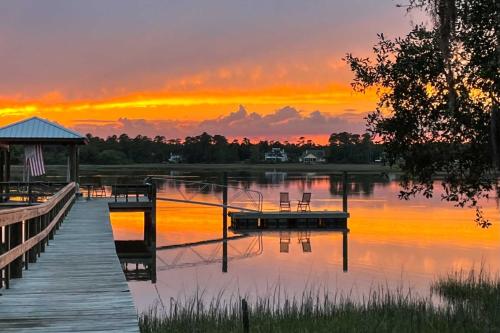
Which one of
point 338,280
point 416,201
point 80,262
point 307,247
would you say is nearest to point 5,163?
point 307,247

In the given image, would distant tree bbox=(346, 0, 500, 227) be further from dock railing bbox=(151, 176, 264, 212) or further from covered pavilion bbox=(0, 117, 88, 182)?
covered pavilion bbox=(0, 117, 88, 182)

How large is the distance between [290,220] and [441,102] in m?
19.9

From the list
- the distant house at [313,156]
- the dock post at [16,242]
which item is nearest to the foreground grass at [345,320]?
the dock post at [16,242]

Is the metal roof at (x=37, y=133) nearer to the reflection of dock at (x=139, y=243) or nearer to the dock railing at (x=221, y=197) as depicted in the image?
the reflection of dock at (x=139, y=243)

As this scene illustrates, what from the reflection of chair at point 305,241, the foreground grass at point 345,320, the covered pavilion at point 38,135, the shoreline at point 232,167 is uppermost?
the covered pavilion at point 38,135

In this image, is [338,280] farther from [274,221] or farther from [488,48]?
[274,221]

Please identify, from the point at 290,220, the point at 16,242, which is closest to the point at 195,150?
the point at 290,220

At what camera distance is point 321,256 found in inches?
803

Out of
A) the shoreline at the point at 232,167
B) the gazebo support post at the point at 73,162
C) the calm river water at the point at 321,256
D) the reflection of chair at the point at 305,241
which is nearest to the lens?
the calm river water at the point at 321,256

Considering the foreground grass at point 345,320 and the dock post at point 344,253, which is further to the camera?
the dock post at point 344,253

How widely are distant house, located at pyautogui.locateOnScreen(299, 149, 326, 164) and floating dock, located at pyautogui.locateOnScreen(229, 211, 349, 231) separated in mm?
115959

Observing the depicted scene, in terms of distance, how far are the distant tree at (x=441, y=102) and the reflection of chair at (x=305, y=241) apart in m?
12.4

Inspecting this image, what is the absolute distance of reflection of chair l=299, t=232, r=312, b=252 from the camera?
72.0 feet

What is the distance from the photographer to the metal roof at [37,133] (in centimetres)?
2150
